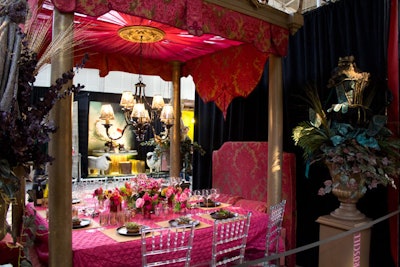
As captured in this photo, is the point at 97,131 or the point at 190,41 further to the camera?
the point at 97,131

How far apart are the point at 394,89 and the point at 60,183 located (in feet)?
9.97

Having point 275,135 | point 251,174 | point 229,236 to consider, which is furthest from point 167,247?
point 251,174

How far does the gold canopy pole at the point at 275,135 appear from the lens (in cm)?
350

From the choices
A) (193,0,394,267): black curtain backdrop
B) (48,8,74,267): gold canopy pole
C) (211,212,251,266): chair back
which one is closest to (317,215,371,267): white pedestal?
(193,0,394,267): black curtain backdrop

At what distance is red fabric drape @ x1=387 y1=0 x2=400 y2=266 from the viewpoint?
10.5ft

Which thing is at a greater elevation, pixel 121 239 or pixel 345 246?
pixel 121 239

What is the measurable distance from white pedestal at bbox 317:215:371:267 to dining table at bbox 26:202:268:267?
2.04ft

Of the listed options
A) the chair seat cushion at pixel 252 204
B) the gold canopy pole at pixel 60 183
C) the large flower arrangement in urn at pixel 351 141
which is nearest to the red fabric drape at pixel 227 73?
the large flower arrangement in urn at pixel 351 141

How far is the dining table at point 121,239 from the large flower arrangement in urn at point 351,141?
806 millimetres

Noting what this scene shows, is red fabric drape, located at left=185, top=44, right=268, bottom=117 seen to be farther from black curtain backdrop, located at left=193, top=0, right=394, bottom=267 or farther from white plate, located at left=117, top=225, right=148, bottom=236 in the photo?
white plate, located at left=117, top=225, right=148, bottom=236

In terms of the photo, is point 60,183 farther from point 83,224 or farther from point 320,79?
point 320,79

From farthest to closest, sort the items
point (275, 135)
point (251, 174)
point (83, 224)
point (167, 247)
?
point (251, 174) < point (275, 135) < point (83, 224) < point (167, 247)

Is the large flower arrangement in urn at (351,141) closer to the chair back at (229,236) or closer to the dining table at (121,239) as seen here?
the dining table at (121,239)

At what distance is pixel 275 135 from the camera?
3.53m
